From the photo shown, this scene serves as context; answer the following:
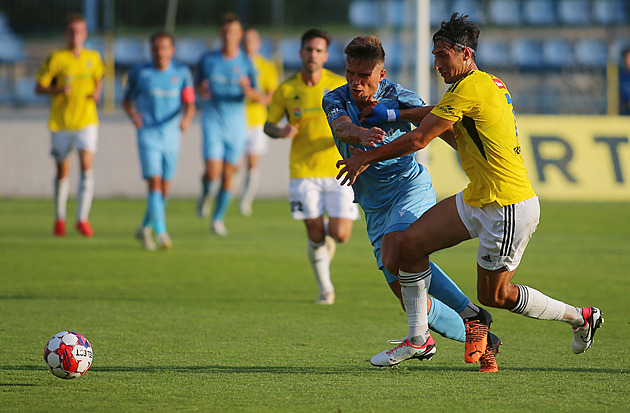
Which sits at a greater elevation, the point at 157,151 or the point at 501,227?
→ the point at 501,227

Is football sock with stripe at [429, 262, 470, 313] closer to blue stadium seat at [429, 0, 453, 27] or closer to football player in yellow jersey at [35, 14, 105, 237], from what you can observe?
football player in yellow jersey at [35, 14, 105, 237]

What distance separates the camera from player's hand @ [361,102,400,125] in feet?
17.2

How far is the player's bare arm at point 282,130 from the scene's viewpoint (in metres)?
7.44

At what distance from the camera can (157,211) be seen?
36.0 feet

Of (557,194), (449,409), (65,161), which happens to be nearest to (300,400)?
(449,409)

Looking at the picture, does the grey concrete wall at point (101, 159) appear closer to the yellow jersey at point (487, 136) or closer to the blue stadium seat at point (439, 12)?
the blue stadium seat at point (439, 12)

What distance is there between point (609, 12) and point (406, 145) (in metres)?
20.1

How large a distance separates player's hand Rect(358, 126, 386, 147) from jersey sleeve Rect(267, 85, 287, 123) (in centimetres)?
300

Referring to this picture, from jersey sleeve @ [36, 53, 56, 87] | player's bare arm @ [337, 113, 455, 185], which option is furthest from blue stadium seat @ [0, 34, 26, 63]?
player's bare arm @ [337, 113, 455, 185]

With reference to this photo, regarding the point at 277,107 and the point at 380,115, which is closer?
the point at 380,115

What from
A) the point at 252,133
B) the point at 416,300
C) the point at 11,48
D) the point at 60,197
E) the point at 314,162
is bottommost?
the point at 60,197

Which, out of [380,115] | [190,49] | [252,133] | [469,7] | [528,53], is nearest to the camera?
[380,115]

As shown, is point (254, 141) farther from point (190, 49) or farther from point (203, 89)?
point (190, 49)

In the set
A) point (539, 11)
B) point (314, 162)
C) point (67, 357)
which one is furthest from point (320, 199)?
point (539, 11)
